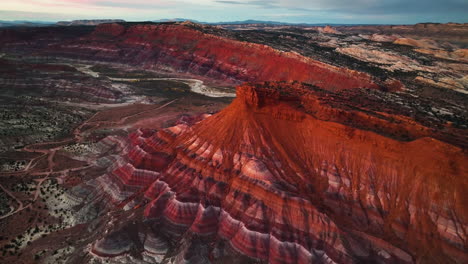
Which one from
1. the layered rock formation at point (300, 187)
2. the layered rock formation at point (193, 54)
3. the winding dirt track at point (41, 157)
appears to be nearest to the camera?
the layered rock formation at point (300, 187)

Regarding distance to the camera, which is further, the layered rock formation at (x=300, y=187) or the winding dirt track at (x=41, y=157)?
the winding dirt track at (x=41, y=157)

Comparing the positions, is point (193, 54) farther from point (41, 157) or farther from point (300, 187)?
point (300, 187)

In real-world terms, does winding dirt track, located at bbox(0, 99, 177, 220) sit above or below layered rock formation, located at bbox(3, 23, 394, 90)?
below

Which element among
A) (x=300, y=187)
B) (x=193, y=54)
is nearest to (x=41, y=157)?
(x=300, y=187)

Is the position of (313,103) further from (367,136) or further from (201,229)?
(201,229)

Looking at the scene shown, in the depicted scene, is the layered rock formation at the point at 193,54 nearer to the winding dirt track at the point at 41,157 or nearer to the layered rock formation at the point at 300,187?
the layered rock formation at the point at 300,187

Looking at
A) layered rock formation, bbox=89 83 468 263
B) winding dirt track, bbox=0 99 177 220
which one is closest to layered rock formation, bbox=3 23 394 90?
layered rock formation, bbox=89 83 468 263

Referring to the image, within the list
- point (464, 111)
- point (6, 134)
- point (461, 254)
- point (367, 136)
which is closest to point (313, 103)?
point (367, 136)

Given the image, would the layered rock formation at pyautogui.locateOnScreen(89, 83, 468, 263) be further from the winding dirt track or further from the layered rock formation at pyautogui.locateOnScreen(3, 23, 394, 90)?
the layered rock formation at pyautogui.locateOnScreen(3, 23, 394, 90)

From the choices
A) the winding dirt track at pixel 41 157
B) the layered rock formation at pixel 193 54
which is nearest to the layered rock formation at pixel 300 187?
the winding dirt track at pixel 41 157

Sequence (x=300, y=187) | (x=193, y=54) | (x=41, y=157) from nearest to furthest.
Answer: (x=300, y=187) < (x=41, y=157) < (x=193, y=54)
